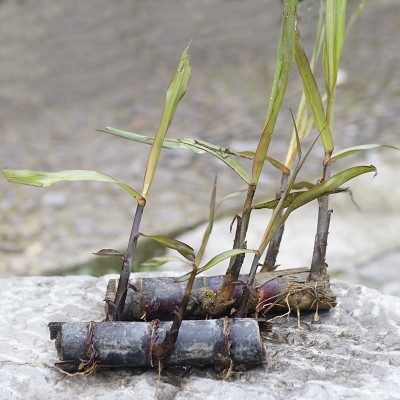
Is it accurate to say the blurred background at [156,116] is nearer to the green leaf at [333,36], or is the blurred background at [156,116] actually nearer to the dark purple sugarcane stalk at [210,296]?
the green leaf at [333,36]

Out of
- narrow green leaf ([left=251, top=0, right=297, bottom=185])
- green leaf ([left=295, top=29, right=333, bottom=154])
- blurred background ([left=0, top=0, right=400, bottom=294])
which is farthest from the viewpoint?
blurred background ([left=0, top=0, right=400, bottom=294])

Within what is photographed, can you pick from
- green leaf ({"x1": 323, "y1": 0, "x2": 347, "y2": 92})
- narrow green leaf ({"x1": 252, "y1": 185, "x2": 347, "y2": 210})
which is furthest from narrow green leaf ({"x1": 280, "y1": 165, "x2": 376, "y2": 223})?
green leaf ({"x1": 323, "y1": 0, "x2": 347, "y2": 92})

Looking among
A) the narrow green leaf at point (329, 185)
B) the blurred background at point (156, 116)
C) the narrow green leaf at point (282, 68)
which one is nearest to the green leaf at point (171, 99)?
the narrow green leaf at point (282, 68)

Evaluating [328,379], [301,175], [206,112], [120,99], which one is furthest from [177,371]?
[120,99]

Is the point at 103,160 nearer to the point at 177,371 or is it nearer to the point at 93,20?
the point at 93,20

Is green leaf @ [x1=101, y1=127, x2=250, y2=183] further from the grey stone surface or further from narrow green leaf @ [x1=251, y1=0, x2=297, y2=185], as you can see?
the grey stone surface

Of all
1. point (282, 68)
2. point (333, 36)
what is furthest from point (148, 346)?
point (333, 36)

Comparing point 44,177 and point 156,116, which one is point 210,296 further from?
point 156,116

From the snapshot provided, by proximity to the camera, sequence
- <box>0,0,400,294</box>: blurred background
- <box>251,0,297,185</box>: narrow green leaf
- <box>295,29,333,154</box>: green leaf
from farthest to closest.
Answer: <box>0,0,400,294</box>: blurred background → <box>295,29,333,154</box>: green leaf → <box>251,0,297,185</box>: narrow green leaf
